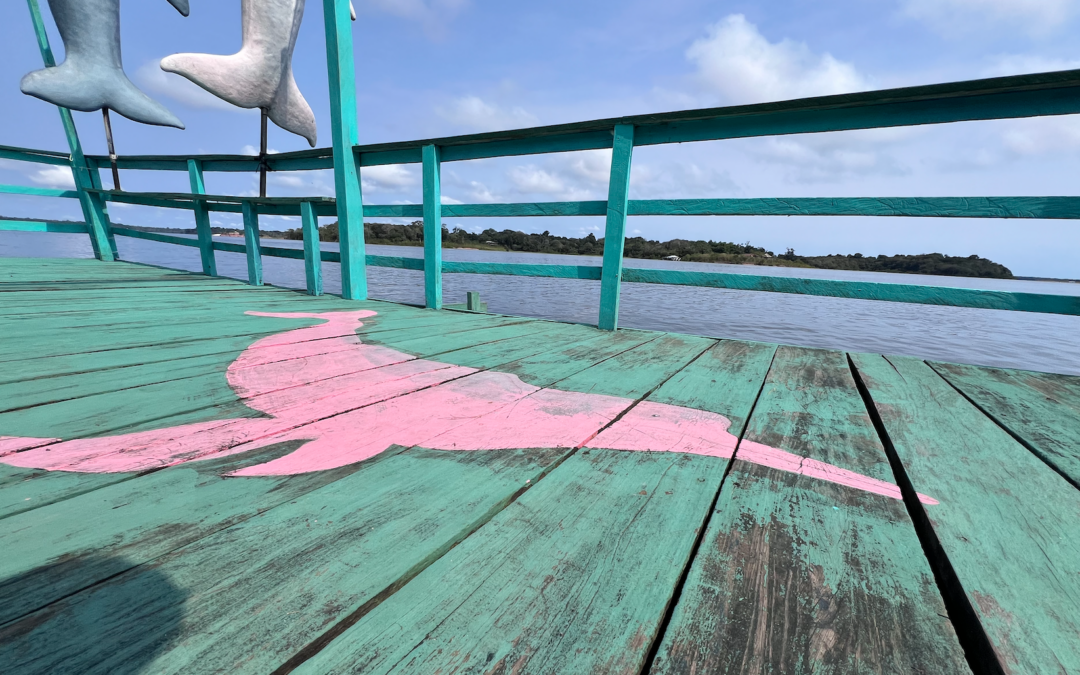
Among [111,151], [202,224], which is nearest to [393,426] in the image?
[202,224]

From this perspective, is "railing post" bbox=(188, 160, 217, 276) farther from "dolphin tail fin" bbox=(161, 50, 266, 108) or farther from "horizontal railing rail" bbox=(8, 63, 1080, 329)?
"dolphin tail fin" bbox=(161, 50, 266, 108)

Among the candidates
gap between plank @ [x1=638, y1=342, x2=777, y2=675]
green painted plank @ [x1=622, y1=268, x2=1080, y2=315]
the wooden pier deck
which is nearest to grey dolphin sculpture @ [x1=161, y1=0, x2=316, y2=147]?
the wooden pier deck

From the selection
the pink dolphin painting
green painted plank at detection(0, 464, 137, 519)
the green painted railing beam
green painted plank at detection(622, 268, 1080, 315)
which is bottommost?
green painted plank at detection(0, 464, 137, 519)

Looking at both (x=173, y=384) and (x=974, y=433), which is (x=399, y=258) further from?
(x=974, y=433)

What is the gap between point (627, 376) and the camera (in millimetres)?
1791

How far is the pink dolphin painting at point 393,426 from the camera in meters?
0.99

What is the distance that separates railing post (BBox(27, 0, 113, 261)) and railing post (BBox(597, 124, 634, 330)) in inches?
264

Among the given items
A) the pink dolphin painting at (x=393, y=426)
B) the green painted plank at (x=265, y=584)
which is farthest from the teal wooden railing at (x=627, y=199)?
the green painted plank at (x=265, y=584)

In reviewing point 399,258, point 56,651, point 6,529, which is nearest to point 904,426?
point 56,651

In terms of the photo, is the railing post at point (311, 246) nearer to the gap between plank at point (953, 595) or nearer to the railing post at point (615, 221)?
the railing post at point (615, 221)

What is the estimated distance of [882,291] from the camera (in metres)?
2.29

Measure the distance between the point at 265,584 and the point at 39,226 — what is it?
314 inches

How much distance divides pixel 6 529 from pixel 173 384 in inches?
32.0

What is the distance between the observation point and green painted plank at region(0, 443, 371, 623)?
0.63 metres
